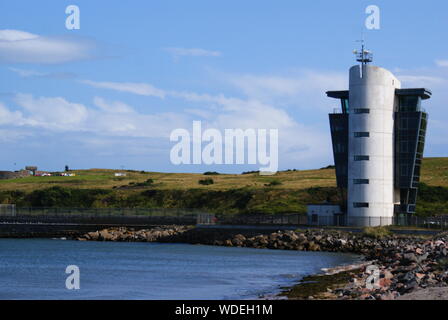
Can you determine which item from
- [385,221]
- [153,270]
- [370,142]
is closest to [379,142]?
[370,142]

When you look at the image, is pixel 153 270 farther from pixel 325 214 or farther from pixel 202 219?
pixel 202 219

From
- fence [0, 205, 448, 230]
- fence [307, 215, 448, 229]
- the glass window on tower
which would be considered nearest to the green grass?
fence [307, 215, 448, 229]

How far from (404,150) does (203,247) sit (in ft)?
78.1

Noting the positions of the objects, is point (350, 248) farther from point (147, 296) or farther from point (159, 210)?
point (159, 210)

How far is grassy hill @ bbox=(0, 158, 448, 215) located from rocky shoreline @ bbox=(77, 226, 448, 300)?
29.4 m

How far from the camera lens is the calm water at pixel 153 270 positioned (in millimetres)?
42594

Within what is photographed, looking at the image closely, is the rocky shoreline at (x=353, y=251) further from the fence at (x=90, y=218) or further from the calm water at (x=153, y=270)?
the fence at (x=90, y=218)

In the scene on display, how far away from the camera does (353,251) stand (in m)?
72.1

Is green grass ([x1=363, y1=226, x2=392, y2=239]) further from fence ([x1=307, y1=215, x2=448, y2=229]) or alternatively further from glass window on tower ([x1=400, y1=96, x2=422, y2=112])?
glass window on tower ([x1=400, y1=96, x2=422, y2=112])

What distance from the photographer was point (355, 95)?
80438 mm

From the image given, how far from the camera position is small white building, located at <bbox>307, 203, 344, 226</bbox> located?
83500mm

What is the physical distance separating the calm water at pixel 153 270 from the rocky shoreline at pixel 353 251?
2.74 m

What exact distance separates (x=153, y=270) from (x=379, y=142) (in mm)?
33775
